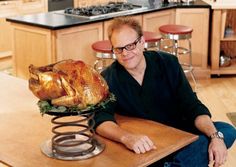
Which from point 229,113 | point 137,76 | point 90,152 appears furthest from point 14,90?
point 229,113

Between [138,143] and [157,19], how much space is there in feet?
12.2

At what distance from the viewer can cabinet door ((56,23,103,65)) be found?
448 centimetres

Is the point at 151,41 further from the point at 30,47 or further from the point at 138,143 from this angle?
the point at 138,143

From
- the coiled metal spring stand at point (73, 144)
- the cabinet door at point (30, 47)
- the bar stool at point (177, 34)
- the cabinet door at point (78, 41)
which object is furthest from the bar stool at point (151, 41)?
the coiled metal spring stand at point (73, 144)

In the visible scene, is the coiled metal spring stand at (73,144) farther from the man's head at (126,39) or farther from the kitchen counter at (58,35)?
the kitchen counter at (58,35)

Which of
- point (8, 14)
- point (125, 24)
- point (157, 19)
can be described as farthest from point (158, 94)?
point (8, 14)

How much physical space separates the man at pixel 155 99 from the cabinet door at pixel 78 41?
6.63ft

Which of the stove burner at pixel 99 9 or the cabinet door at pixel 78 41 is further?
the stove burner at pixel 99 9

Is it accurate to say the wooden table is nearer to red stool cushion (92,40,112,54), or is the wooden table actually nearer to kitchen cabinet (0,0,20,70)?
red stool cushion (92,40,112,54)

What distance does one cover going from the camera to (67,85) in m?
1.90

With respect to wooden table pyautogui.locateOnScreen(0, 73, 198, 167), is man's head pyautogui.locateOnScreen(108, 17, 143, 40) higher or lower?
higher

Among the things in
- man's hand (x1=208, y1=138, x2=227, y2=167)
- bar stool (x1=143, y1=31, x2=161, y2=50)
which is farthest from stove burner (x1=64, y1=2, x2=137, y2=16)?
man's hand (x1=208, y1=138, x2=227, y2=167)

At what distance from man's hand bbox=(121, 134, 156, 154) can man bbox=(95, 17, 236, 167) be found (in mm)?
48

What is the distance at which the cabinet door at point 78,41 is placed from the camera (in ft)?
14.7
